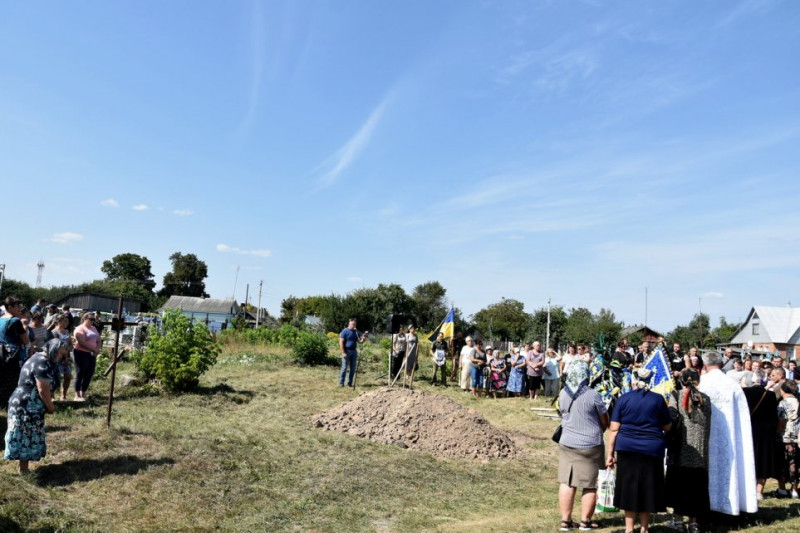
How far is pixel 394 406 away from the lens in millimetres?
10984

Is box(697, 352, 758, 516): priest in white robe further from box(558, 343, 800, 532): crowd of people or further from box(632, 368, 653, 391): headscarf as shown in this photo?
box(632, 368, 653, 391): headscarf

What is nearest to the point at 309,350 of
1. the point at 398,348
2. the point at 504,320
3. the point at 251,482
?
the point at 398,348

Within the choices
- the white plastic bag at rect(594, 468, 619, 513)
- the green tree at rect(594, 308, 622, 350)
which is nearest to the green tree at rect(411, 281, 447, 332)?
the green tree at rect(594, 308, 622, 350)

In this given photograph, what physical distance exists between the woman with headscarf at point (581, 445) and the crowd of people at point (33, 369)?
5482 millimetres

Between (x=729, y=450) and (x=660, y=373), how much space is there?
972mm

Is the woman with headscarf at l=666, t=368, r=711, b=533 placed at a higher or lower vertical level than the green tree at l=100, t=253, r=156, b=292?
lower

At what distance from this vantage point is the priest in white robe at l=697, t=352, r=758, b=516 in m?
5.91

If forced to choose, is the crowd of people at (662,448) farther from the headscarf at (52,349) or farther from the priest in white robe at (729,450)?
the headscarf at (52,349)

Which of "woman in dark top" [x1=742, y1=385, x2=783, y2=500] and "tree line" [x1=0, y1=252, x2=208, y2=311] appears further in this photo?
"tree line" [x1=0, y1=252, x2=208, y2=311]

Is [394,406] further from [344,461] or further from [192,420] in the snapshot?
[192,420]

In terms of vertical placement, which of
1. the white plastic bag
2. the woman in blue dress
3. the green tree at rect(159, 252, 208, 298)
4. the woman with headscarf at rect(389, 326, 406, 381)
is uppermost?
the green tree at rect(159, 252, 208, 298)

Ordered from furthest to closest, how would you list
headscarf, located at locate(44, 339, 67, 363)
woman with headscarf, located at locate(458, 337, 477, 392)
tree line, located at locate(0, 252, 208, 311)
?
tree line, located at locate(0, 252, 208, 311), woman with headscarf, located at locate(458, 337, 477, 392), headscarf, located at locate(44, 339, 67, 363)

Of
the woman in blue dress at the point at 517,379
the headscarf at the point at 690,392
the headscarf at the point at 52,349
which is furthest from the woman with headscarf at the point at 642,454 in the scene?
the woman in blue dress at the point at 517,379

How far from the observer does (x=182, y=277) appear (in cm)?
8475
